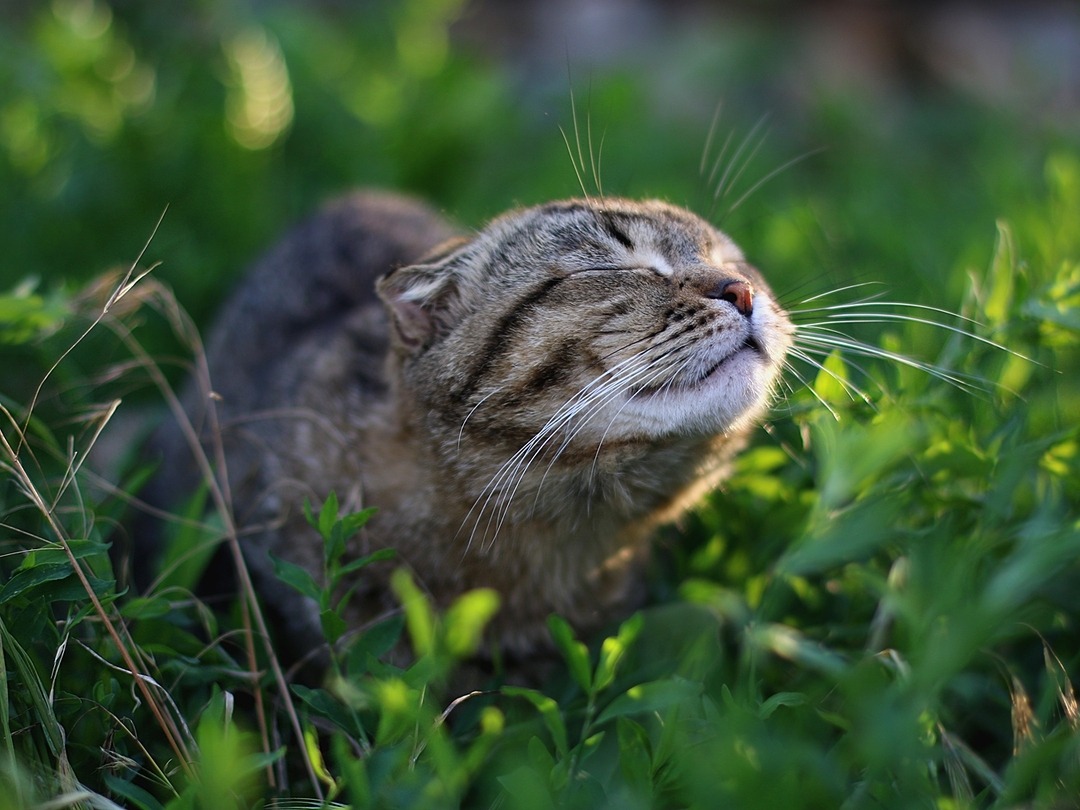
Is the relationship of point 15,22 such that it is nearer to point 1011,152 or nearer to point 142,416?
point 142,416

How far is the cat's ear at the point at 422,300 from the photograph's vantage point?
7.41 feet

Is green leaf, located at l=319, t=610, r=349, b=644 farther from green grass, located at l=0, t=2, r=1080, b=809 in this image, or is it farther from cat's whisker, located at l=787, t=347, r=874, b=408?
cat's whisker, located at l=787, t=347, r=874, b=408

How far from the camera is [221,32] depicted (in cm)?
463

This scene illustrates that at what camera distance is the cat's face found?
6.44 feet

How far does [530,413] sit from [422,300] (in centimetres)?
46

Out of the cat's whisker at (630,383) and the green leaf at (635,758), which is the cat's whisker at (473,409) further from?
A: the green leaf at (635,758)

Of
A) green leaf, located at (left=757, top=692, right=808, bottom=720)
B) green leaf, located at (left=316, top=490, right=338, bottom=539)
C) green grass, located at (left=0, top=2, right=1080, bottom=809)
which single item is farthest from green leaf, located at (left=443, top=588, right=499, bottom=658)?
green leaf, located at (left=757, top=692, right=808, bottom=720)

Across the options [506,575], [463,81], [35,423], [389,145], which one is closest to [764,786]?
[506,575]

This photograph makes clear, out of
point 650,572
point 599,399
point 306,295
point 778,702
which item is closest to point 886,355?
point 599,399

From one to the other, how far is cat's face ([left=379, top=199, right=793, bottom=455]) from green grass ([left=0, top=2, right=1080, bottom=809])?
0.88 feet

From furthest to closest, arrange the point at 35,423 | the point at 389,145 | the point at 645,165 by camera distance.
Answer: the point at 645,165 → the point at 389,145 → the point at 35,423

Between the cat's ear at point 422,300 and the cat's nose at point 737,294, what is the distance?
0.64m

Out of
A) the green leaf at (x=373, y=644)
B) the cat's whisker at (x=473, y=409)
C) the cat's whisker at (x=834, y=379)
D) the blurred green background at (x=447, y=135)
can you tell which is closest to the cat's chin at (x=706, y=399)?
the cat's whisker at (x=834, y=379)

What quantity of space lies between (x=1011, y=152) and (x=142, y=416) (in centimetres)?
455
